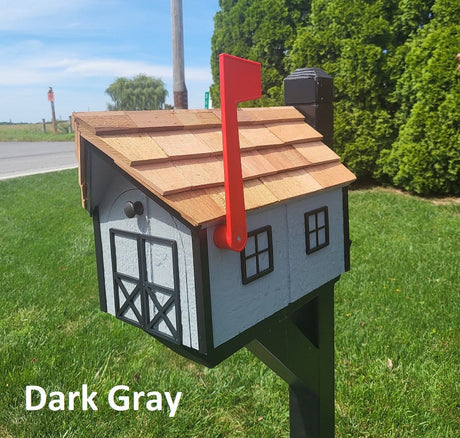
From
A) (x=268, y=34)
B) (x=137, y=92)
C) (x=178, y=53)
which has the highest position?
(x=137, y=92)

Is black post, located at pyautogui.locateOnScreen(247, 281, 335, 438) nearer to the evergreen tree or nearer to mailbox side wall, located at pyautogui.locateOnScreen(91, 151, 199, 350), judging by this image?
mailbox side wall, located at pyautogui.locateOnScreen(91, 151, 199, 350)

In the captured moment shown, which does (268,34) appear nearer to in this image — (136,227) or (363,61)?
(363,61)

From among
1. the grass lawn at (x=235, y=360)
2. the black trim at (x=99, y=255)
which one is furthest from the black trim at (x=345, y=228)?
the grass lawn at (x=235, y=360)

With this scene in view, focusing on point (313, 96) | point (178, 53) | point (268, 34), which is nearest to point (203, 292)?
point (313, 96)

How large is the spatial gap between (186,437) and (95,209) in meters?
1.76

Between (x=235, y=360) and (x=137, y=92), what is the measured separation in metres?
43.7

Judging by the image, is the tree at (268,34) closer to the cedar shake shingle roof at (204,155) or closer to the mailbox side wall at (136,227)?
the cedar shake shingle roof at (204,155)

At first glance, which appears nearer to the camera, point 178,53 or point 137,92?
point 178,53

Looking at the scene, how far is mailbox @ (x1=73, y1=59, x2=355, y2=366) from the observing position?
106 cm

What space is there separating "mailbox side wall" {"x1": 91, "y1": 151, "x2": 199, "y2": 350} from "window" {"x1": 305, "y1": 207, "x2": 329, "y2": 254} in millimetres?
456

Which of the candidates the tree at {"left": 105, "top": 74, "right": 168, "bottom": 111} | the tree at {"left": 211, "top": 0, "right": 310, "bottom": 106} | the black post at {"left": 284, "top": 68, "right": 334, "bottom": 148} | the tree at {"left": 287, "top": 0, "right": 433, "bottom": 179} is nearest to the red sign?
the tree at {"left": 105, "top": 74, "right": 168, "bottom": 111}

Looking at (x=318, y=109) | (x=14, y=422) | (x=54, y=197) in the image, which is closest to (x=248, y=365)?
(x=14, y=422)

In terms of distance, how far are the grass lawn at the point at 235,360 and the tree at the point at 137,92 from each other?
40689 millimetres

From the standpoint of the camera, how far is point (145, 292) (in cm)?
123
